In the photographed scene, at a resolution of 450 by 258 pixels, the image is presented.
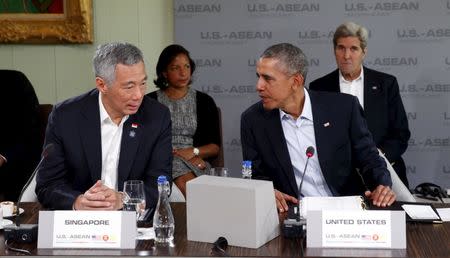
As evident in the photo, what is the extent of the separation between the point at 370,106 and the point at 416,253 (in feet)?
7.79

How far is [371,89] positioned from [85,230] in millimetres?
2698

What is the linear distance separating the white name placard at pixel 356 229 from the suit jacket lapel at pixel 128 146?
1.07 metres

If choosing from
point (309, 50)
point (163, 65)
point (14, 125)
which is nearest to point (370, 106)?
point (309, 50)

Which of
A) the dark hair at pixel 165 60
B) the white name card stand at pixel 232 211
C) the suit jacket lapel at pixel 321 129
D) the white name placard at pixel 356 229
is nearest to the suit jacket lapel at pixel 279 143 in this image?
the suit jacket lapel at pixel 321 129

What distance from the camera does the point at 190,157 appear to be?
4.76 m

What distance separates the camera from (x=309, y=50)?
5477 mm

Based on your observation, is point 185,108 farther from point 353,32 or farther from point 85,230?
point 85,230

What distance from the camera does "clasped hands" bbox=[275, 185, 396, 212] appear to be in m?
3.04

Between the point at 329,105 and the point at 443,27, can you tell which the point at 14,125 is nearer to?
the point at 329,105

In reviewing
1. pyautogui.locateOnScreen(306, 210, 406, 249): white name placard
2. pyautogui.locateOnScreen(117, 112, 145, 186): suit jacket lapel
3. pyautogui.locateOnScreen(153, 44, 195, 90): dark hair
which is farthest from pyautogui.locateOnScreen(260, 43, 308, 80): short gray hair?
pyautogui.locateOnScreen(153, 44, 195, 90): dark hair

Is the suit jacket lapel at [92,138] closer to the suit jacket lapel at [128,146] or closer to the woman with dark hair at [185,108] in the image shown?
the suit jacket lapel at [128,146]

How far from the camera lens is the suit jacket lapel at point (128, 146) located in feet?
10.7

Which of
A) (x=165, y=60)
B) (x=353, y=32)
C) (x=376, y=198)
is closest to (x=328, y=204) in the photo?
(x=376, y=198)

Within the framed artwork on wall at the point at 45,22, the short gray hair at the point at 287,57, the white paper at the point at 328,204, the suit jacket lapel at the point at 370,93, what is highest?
the framed artwork on wall at the point at 45,22
